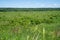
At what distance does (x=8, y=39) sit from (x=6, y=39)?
6cm

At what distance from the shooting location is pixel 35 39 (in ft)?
14.7

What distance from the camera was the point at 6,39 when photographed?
5824 mm

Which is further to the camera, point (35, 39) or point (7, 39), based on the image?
point (7, 39)

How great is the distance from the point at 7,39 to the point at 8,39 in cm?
3

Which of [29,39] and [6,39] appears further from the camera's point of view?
[6,39]

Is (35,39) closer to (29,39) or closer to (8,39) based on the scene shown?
(29,39)

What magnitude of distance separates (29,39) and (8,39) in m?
1.31

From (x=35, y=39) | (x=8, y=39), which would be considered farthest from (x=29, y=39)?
(x=8, y=39)

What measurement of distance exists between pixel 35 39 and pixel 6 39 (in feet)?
5.16

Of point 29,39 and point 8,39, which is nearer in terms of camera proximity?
point 29,39

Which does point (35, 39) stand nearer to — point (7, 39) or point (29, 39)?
point (29, 39)

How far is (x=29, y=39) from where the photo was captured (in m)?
4.68

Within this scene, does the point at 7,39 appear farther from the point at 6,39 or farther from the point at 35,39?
the point at 35,39

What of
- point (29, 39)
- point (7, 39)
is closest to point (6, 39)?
point (7, 39)
